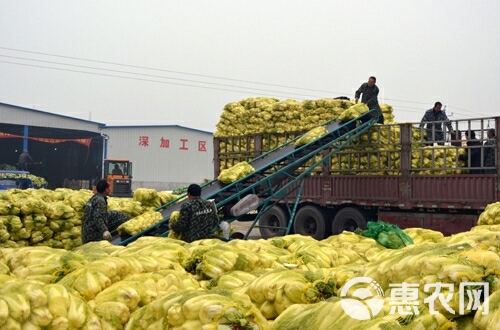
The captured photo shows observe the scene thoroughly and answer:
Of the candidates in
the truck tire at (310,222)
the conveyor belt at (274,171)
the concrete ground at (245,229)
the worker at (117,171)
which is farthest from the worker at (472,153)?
the worker at (117,171)

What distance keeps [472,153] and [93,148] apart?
4128cm

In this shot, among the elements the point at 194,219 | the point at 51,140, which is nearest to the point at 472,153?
the point at 194,219

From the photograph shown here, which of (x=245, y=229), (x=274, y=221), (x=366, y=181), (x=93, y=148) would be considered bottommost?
(x=245, y=229)

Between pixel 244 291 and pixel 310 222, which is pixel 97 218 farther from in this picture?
pixel 310 222

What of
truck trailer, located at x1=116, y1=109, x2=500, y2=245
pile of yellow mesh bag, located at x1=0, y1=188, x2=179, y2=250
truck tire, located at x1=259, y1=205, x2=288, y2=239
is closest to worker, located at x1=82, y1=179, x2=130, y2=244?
pile of yellow mesh bag, located at x1=0, y1=188, x2=179, y2=250

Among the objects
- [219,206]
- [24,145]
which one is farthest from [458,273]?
[24,145]

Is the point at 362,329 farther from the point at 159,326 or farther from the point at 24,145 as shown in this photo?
the point at 24,145

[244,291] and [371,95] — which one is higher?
[371,95]

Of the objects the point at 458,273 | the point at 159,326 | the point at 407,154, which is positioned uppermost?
the point at 407,154

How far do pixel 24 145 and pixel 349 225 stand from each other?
36.4m

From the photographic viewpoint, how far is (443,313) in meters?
3.65

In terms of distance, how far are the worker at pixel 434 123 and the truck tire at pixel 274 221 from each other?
4.72 meters

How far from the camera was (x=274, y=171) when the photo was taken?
14.0 metres

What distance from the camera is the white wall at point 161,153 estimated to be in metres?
56.4
